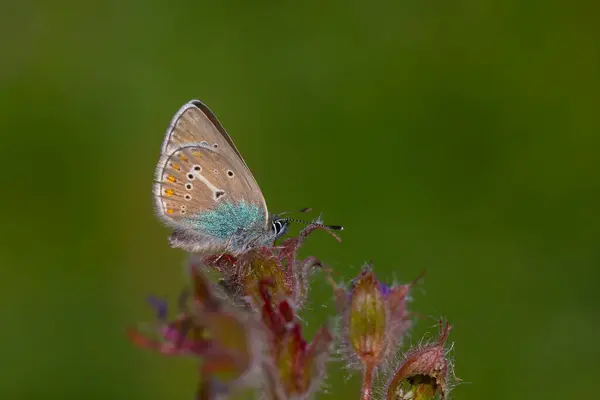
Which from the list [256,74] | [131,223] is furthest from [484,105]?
[131,223]

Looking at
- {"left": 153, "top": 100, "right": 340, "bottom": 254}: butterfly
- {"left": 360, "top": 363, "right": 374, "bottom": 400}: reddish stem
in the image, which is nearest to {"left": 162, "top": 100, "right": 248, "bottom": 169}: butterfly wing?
{"left": 153, "top": 100, "right": 340, "bottom": 254}: butterfly

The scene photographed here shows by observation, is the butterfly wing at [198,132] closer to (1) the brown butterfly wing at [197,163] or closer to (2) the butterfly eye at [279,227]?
(1) the brown butterfly wing at [197,163]

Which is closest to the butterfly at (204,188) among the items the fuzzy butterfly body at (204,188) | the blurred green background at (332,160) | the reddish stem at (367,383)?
the fuzzy butterfly body at (204,188)

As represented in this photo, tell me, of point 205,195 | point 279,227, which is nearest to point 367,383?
point 279,227

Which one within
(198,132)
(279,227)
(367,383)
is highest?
(198,132)

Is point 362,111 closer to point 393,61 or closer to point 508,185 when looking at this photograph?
point 393,61

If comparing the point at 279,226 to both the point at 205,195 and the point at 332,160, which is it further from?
the point at 332,160

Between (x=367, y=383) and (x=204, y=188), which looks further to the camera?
(x=204, y=188)
